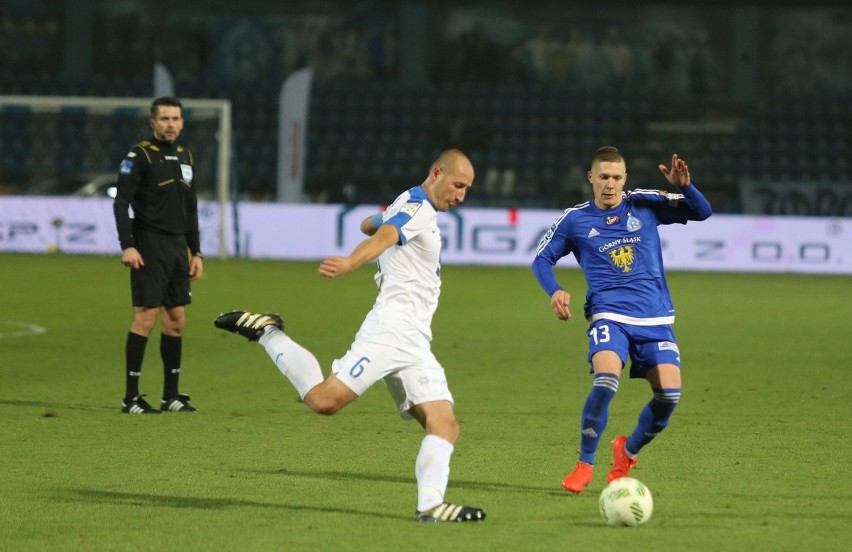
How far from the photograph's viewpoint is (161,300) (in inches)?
342

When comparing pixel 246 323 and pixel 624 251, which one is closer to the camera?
pixel 246 323

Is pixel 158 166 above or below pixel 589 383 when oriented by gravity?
above

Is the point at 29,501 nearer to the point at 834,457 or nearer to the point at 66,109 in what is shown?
the point at 834,457

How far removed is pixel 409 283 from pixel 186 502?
1390 mm

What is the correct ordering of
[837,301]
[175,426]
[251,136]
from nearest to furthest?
1. [175,426]
2. [837,301]
3. [251,136]

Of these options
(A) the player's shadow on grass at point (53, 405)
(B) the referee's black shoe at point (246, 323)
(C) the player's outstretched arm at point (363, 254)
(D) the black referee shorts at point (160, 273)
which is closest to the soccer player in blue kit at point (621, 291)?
(C) the player's outstretched arm at point (363, 254)

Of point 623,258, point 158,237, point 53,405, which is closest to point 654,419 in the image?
point 623,258

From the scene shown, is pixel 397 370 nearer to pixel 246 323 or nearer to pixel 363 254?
pixel 363 254

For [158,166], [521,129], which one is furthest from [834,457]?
[521,129]

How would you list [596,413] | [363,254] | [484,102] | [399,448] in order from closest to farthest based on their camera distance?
[363,254] → [596,413] → [399,448] → [484,102]

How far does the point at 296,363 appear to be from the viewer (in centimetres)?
595

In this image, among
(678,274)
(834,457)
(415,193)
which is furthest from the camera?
(678,274)

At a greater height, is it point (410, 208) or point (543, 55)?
point (543, 55)

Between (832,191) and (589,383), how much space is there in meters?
18.1
